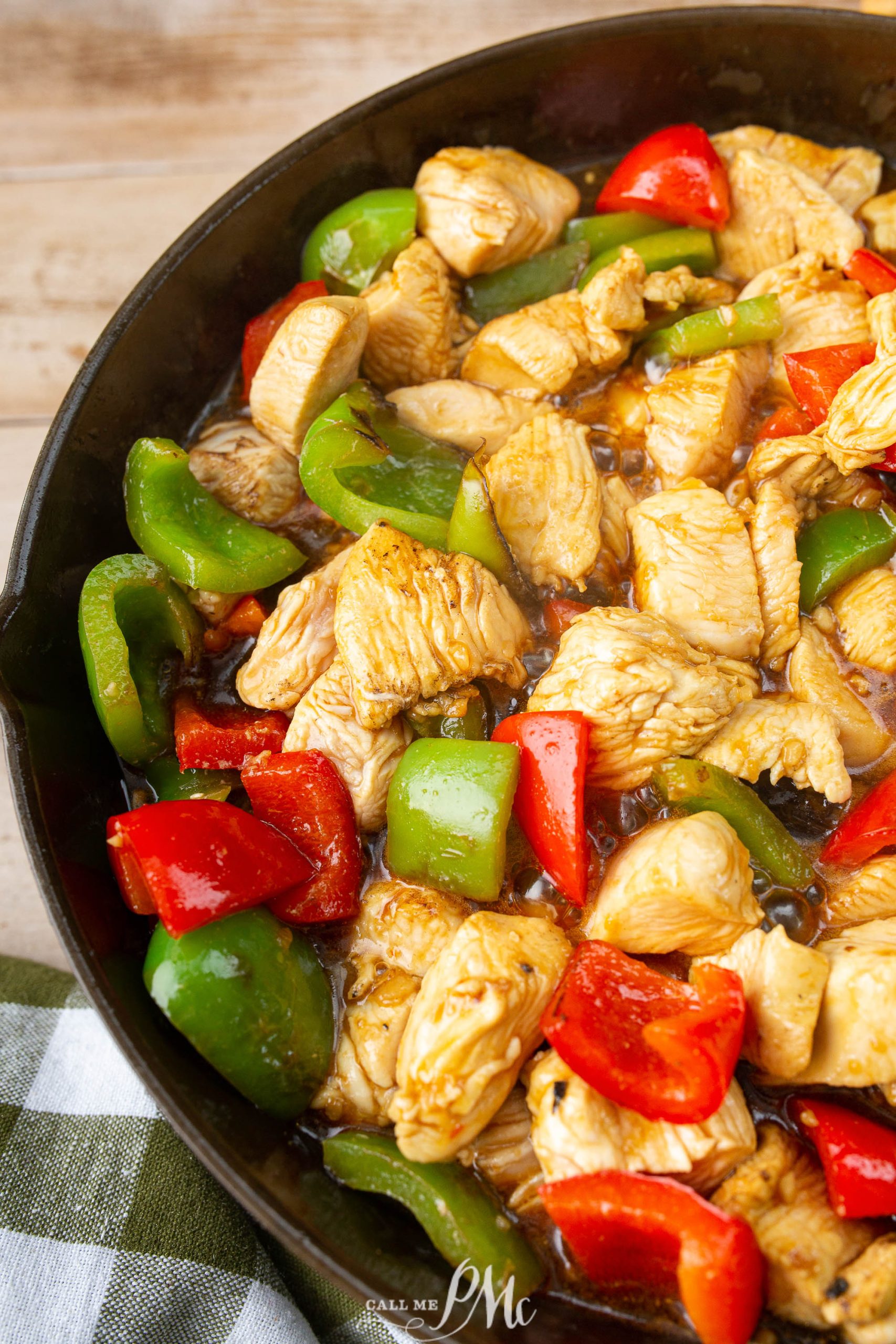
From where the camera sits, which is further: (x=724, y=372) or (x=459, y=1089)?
(x=724, y=372)

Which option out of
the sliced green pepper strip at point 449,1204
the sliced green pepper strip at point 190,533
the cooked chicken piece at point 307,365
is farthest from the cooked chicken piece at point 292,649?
the sliced green pepper strip at point 449,1204

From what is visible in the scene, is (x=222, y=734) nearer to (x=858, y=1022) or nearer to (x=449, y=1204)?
(x=449, y=1204)

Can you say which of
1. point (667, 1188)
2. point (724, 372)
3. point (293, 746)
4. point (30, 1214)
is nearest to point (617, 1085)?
point (667, 1188)

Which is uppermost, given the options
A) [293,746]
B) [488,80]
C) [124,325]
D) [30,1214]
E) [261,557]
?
[488,80]

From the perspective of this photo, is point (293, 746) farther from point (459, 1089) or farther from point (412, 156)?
point (412, 156)

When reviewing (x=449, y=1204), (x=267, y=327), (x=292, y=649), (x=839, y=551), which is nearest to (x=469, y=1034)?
(x=449, y=1204)
